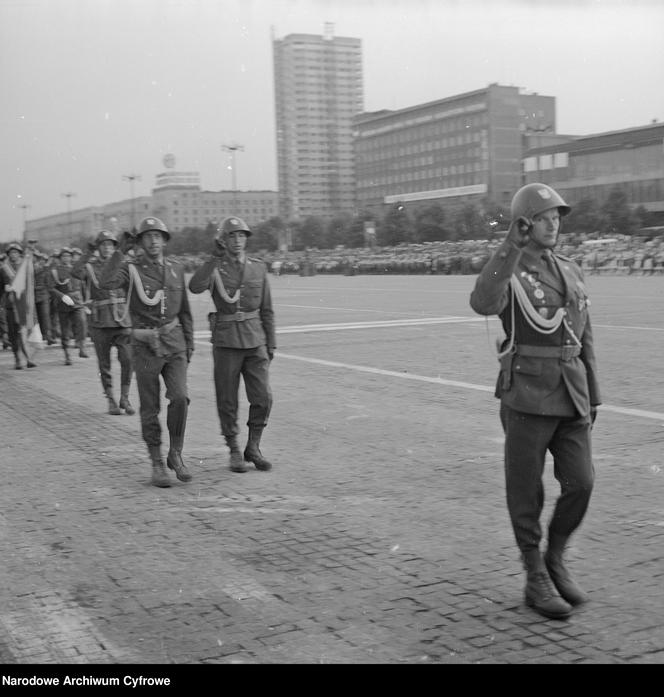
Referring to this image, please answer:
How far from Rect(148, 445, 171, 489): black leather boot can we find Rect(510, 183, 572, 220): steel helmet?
379 centimetres

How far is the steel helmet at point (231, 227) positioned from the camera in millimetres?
7458

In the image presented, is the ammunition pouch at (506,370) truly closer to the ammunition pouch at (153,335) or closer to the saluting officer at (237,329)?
the saluting officer at (237,329)

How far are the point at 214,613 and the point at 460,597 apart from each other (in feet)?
3.77

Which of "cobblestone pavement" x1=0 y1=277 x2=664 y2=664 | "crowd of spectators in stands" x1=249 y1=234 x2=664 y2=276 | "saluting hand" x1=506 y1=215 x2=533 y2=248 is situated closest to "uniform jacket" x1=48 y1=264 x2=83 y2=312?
"cobblestone pavement" x1=0 y1=277 x2=664 y2=664

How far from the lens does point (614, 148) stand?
6825cm

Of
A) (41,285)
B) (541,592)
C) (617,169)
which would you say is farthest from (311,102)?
(617,169)

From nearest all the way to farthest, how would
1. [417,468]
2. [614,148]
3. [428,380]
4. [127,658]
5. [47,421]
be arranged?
1. [127,658]
2. [417,468]
3. [47,421]
4. [428,380]
5. [614,148]

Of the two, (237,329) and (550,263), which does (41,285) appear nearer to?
(237,329)

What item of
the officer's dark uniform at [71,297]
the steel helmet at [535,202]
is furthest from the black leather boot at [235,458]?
the officer's dark uniform at [71,297]

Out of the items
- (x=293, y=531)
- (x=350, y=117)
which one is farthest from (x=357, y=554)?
(x=350, y=117)

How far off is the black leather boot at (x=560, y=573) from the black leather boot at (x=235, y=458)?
3.46 metres

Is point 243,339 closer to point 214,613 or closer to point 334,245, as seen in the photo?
point 214,613

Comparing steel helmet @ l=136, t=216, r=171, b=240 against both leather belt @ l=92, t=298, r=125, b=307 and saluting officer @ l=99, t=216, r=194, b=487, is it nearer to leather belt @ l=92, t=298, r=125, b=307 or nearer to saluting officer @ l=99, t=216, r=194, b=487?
saluting officer @ l=99, t=216, r=194, b=487

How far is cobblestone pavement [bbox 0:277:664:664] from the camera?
13.4ft
